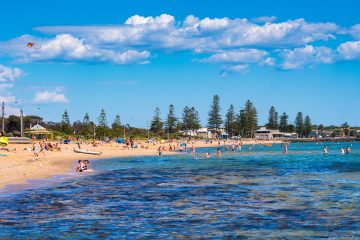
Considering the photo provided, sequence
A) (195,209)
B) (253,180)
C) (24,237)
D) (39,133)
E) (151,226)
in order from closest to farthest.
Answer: (24,237)
(151,226)
(195,209)
(253,180)
(39,133)

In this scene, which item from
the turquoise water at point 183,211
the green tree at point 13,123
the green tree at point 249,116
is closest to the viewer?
the turquoise water at point 183,211

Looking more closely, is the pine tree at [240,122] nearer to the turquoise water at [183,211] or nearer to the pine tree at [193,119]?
the pine tree at [193,119]

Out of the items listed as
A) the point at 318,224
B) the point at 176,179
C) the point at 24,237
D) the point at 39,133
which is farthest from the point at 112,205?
the point at 39,133

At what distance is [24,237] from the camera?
14.0m

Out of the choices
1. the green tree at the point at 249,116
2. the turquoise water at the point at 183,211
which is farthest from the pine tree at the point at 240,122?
the turquoise water at the point at 183,211

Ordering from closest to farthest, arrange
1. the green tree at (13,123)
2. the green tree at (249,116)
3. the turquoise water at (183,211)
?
the turquoise water at (183,211) < the green tree at (13,123) < the green tree at (249,116)

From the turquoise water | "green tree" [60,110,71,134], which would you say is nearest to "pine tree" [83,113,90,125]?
"green tree" [60,110,71,134]

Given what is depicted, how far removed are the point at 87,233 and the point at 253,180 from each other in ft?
62.1

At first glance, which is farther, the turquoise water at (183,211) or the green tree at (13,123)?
the green tree at (13,123)

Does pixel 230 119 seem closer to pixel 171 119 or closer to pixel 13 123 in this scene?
pixel 171 119

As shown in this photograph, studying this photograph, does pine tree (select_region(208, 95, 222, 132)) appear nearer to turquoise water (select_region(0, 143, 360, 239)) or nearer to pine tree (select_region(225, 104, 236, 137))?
pine tree (select_region(225, 104, 236, 137))

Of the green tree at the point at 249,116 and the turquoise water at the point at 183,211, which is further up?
the green tree at the point at 249,116

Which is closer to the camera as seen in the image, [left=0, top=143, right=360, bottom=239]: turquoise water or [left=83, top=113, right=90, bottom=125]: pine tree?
[left=0, top=143, right=360, bottom=239]: turquoise water

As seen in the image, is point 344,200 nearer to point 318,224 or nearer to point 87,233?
point 318,224
